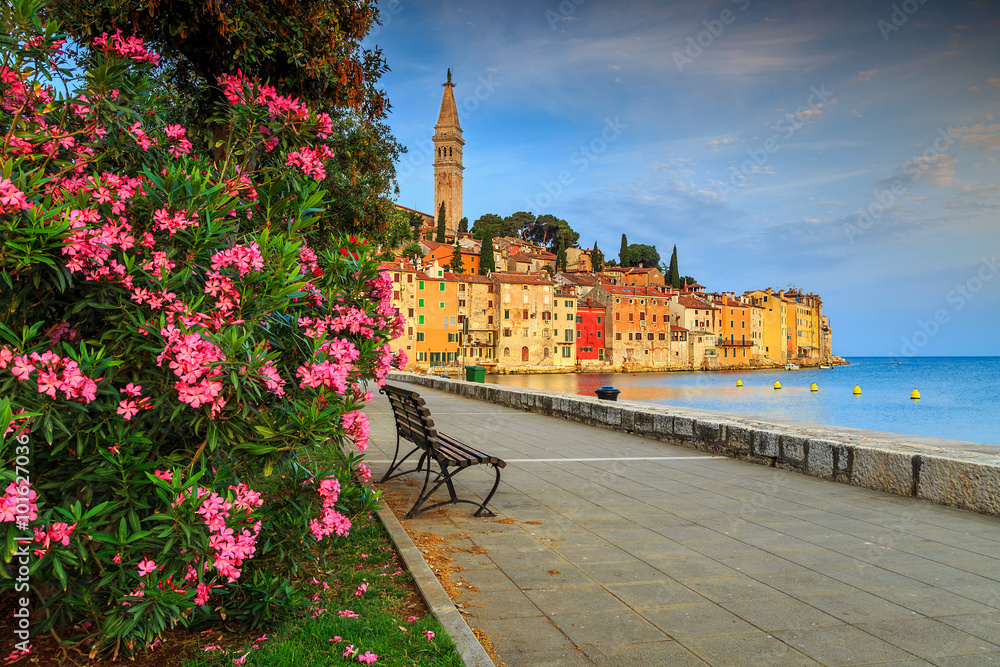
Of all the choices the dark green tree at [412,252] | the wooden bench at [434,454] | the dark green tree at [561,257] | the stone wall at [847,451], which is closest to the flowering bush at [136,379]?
the wooden bench at [434,454]

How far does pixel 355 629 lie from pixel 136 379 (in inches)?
60.7

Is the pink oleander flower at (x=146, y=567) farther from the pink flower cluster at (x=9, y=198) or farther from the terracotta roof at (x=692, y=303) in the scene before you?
the terracotta roof at (x=692, y=303)

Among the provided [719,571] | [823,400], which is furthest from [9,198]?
[823,400]

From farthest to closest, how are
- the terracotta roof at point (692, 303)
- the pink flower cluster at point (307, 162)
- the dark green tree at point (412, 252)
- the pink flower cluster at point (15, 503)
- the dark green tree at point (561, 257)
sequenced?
1. the dark green tree at point (561, 257)
2. the terracotta roof at point (692, 303)
3. the dark green tree at point (412, 252)
4. the pink flower cluster at point (307, 162)
5. the pink flower cluster at point (15, 503)

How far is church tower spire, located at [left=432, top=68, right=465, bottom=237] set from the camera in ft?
418

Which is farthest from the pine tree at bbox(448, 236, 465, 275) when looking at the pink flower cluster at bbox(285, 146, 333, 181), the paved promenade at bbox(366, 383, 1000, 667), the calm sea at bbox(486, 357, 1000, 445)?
the pink flower cluster at bbox(285, 146, 333, 181)

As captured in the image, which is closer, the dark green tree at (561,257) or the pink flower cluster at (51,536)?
the pink flower cluster at (51,536)

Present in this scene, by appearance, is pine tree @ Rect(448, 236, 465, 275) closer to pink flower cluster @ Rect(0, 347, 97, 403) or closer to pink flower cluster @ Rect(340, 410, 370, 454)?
pink flower cluster @ Rect(340, 410, 370, 454)

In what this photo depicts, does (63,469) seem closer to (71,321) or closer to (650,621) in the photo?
(71,321)

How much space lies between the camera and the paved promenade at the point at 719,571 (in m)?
3.01

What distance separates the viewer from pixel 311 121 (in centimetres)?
379

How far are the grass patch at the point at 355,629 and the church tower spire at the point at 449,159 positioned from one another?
125 m

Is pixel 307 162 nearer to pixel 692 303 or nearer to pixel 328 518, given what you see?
pixel 328 518

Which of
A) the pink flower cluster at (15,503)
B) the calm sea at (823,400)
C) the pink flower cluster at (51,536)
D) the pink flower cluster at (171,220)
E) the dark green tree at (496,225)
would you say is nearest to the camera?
the pink flower cluster at (15,503)
